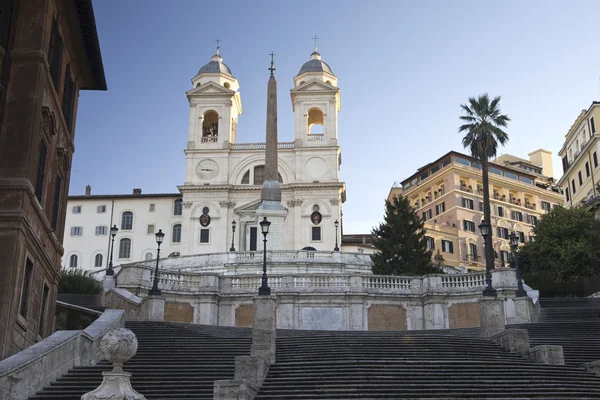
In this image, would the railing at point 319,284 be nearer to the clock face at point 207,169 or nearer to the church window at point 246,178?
the clock face at point 207,169

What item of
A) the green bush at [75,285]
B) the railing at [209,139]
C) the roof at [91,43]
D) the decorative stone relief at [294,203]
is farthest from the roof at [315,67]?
the roof at [91,43]

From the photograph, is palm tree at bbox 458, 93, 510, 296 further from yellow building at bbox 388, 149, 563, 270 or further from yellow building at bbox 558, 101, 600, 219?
yellow building at bbox 388, 149, 563, 270

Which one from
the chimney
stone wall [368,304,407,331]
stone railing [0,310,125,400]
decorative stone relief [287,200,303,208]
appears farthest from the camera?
the chimney

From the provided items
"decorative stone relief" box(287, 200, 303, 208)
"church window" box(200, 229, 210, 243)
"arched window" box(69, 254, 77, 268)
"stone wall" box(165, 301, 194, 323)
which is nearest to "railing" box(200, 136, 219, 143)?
"church window" box(200, 229, 210, 243)

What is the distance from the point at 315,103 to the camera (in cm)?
8700

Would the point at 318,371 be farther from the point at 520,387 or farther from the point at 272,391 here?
the point at 520,387

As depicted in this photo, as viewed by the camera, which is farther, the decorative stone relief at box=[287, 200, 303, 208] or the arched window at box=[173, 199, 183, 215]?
the arched window at box=[173, 199, 183, 215]

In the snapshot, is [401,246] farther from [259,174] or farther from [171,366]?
[259,174]

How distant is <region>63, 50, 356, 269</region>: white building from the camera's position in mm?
80688

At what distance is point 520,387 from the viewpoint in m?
18.1

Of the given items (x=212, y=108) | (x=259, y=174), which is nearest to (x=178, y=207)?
(x=259, y=174)

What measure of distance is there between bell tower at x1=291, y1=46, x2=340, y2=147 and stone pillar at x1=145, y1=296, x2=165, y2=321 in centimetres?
5570

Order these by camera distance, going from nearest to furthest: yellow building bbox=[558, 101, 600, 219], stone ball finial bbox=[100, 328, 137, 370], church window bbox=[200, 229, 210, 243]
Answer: stone ball finial bbox=[100, 328, 137, 370]
yellow building bbox=[558, 101, 600, 219]
church window bbox=[200, 229, 210, 243]

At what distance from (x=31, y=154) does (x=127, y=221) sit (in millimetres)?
69165
